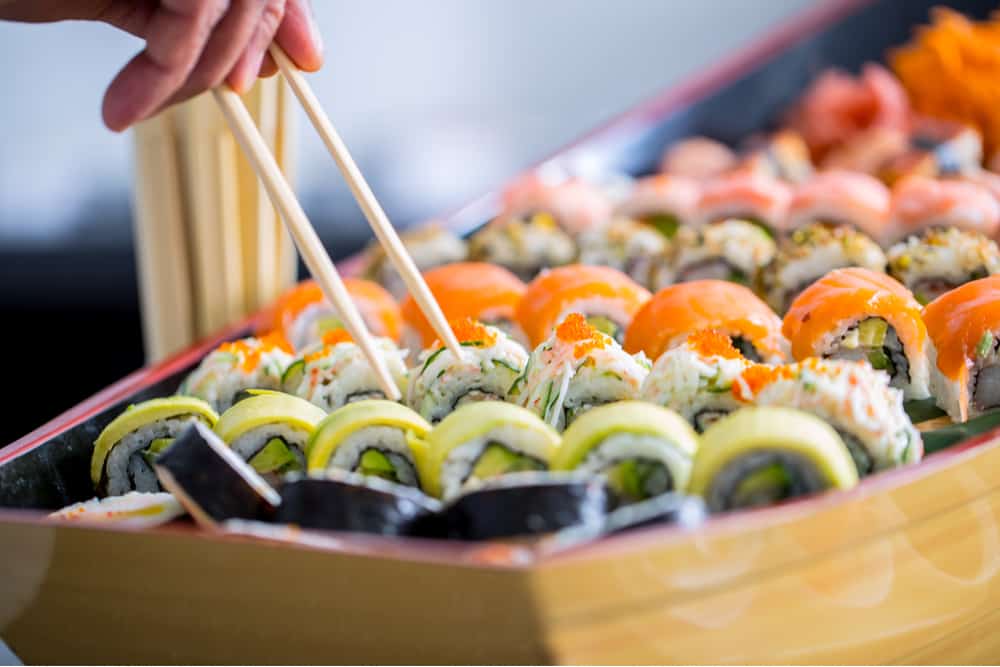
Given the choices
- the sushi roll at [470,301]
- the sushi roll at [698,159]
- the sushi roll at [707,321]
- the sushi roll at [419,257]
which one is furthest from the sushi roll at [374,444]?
the sushi roll at [698,159]

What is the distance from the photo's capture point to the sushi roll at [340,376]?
3.99ft

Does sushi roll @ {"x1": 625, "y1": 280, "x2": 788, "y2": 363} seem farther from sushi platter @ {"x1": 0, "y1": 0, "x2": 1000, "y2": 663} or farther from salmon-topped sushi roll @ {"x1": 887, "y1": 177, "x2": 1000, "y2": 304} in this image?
salmon-topped sushi roll @ {"x1": 887, "y1": 177, "x2": 1000, "y2": 304}

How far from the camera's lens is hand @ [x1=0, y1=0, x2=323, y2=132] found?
3.23 feet

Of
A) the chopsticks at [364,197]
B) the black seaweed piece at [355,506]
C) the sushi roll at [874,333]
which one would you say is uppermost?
the chopsticks at [364,197]

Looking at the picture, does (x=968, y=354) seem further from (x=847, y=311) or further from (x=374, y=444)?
(x=374, y=444)

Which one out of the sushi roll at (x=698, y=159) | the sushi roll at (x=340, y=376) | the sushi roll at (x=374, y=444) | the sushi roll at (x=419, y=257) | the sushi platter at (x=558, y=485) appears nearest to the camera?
the sushi platter at (x=558, y=485)

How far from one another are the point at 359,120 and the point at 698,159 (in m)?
2.45

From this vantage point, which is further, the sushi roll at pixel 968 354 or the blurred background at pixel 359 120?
the blurred background at pixel 359 120

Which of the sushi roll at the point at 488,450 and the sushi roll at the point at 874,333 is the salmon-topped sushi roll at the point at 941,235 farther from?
the sushi roll at the point at 488,450

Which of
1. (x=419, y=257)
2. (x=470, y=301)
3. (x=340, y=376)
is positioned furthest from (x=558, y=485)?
(x=419, y=257)

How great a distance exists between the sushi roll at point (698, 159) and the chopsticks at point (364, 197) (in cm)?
119

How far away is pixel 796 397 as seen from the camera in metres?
0.94

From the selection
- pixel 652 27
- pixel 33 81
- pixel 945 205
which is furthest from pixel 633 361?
pixel 652 27

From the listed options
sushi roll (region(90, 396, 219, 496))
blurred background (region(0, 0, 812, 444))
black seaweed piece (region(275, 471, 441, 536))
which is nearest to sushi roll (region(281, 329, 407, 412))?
sushi roll (region(90, 396, 219, 496))
